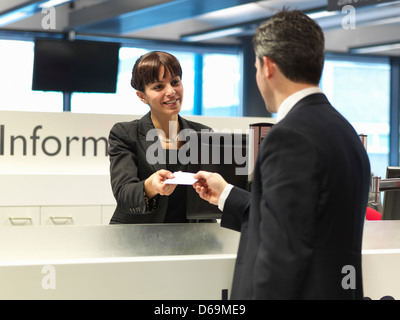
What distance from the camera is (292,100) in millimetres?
1381

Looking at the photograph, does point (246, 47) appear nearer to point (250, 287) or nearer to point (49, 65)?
point (49, 65)

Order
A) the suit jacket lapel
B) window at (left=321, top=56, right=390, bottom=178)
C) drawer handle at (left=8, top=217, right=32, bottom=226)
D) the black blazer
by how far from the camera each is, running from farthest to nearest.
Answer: window at (left=321, top=56, right=390, bottom=178), drawer handle at (left=8, top=217, right=32, bottom=226), the suit jacket lapel, the black blazer

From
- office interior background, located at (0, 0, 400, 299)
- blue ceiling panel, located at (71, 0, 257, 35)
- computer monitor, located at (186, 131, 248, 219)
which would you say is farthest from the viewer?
blue ceiling panel, located at (71, 0, 257, 35)

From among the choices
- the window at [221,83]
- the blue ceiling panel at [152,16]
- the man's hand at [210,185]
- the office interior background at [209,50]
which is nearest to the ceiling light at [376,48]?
the office interior background at [209,50]

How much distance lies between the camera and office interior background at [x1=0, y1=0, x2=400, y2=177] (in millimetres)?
7582

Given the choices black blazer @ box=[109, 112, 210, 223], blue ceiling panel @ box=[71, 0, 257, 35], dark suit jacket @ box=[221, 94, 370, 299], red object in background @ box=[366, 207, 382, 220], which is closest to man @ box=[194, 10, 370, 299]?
dark suit jacket @ box=[221, 94, 370, 299]

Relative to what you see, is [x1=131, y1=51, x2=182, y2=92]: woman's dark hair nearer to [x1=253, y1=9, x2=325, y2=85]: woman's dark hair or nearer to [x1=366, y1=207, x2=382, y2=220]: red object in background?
[x1=253, y1=9, x2=325, y2=85]: woman's dark hair

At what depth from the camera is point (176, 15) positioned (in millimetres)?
7910

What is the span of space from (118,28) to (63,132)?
186 inches

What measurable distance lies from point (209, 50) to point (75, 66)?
4038mm

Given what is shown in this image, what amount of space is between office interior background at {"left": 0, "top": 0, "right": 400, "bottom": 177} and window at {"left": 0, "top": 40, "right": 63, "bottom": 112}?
2 centimetres

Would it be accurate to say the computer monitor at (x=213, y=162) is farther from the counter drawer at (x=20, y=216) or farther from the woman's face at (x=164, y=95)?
the counter drawer at (x=20, y=216)

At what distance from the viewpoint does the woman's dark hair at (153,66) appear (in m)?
2.41
